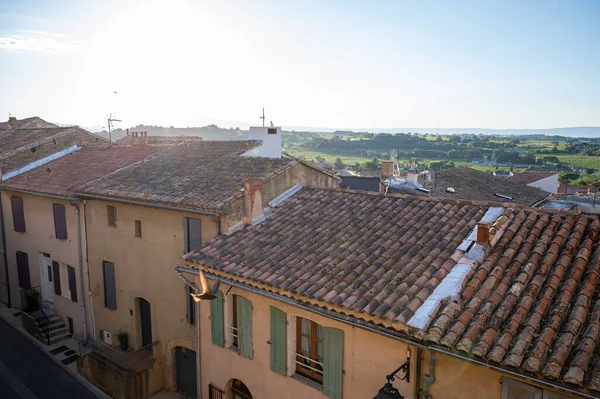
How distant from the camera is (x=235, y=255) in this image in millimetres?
9570

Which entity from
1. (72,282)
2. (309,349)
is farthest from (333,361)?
(72,282)

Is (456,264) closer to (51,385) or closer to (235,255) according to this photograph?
(235,255)

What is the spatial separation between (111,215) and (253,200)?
638 centimetres

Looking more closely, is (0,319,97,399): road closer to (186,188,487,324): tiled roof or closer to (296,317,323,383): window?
(186,188,487,324): tiled roof

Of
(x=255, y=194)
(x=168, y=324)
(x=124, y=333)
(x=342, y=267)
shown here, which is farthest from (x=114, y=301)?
(x=342, y=267)

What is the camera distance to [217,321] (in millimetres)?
10102

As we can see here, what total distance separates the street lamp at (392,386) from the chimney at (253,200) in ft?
18.0

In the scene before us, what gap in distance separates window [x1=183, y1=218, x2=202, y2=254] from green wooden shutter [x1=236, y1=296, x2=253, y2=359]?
9.92ft

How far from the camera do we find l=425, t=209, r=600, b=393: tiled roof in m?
5.20

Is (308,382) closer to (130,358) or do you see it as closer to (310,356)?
(310,356)

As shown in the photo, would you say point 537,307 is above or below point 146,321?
above

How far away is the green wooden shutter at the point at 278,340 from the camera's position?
861 cm

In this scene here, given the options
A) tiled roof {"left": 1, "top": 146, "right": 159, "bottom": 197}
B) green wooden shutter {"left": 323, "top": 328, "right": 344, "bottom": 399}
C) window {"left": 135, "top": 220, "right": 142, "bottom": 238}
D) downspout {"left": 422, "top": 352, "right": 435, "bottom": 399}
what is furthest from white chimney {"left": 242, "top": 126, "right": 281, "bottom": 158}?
downspout {"left": 422, "top": 352, "right": 435, "bottom": 399}

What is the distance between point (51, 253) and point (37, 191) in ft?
8.76
